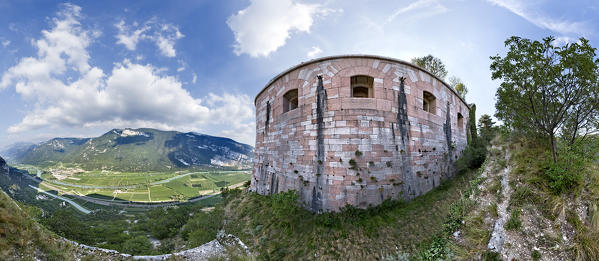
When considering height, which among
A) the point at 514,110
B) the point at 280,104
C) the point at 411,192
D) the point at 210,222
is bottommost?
the point at 210,222

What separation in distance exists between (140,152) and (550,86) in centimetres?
18318

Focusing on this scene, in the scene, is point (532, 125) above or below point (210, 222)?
above

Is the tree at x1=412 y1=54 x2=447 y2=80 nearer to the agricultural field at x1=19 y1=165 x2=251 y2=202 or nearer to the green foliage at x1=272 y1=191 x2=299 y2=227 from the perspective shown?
the green foliage at x1=272 y1=191 x2=299 y2=227

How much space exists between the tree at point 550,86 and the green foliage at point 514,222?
2076 millimetres

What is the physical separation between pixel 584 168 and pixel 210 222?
12000 mm

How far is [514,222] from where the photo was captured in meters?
3.74

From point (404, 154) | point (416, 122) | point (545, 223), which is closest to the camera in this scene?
point (545, 223)

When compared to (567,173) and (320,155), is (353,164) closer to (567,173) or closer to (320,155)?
(320,155)

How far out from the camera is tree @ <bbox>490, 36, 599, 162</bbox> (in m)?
4.21

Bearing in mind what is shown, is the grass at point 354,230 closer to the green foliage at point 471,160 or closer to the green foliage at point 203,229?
the green foliage at point 203,229

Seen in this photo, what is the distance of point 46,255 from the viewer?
4121 mm

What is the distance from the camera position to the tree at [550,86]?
4215 mm

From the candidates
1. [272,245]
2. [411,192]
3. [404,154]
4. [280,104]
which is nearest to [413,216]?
[411,192]

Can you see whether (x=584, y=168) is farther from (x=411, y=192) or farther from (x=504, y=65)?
(x=411, y=192)
